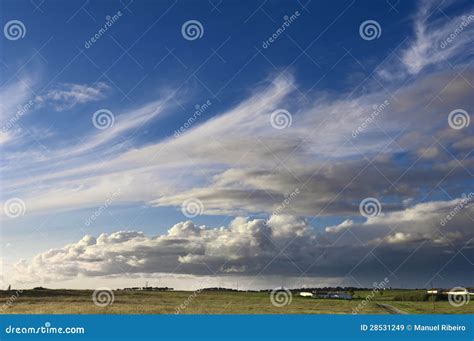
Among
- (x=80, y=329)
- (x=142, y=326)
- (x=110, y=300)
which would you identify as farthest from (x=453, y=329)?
(x=110, y=300)

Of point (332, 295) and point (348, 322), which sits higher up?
point (332, 295)

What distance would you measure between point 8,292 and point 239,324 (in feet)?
179

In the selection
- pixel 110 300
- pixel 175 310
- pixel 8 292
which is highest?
pixel 8 292

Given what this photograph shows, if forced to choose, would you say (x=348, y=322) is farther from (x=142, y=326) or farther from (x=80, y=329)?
(x=80, y=329)

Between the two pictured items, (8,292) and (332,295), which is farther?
(332,295)

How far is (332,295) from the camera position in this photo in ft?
391

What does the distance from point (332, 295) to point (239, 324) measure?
93.2 meters

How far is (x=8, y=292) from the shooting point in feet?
242

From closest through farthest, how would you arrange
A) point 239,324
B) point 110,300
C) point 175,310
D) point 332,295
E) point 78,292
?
point 239,324 → point 175,310 → point 110,300 → point 78,292 → point 332,295

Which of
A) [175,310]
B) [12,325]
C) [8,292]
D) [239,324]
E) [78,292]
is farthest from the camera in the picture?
[78,292]

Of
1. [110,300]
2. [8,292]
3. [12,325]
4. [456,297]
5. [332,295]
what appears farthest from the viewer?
[332,295]

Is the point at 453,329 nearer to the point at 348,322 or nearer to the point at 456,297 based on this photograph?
the point at 348,322

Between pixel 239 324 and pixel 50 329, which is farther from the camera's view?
pixel 239 324

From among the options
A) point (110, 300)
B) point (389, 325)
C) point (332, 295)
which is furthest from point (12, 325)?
point (332, 295)
